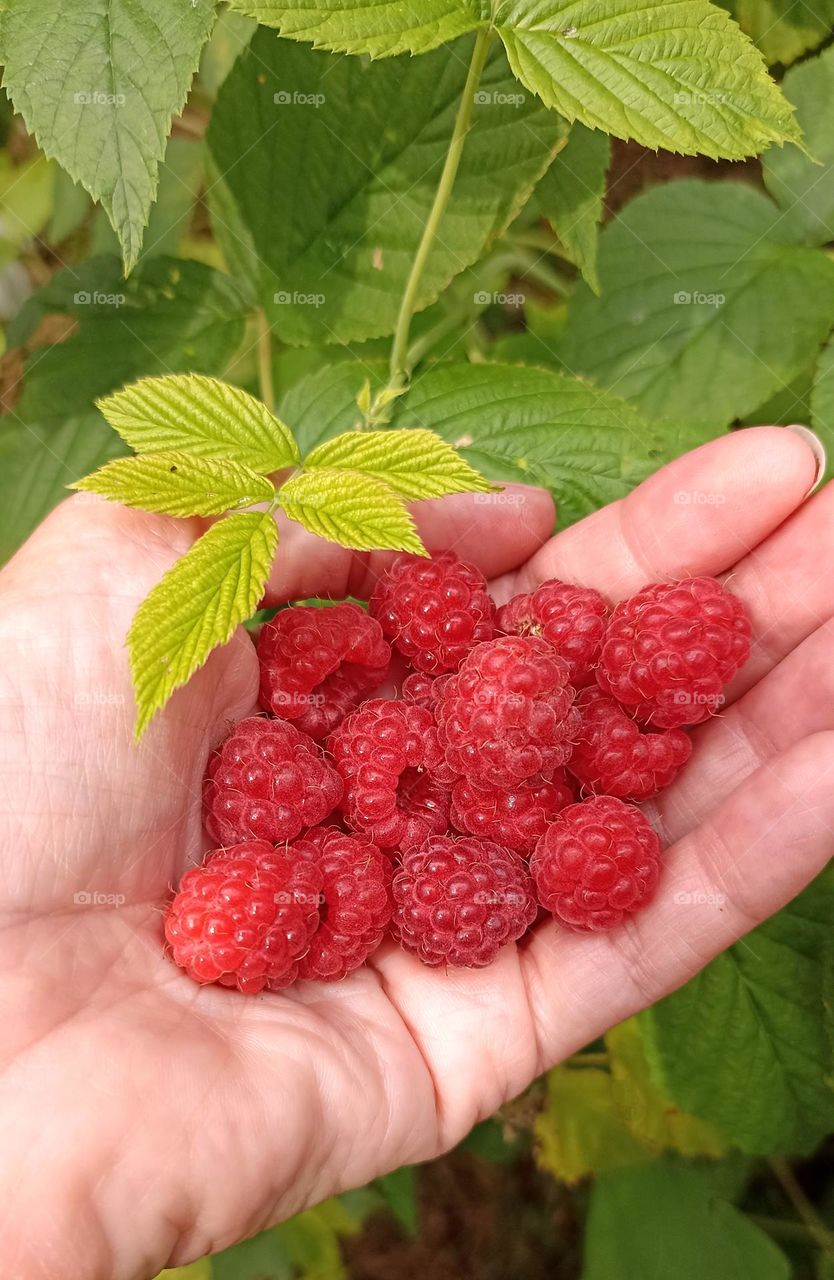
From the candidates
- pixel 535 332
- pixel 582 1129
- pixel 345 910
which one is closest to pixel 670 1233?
pixel 582 1129

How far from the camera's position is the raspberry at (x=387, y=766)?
192cm

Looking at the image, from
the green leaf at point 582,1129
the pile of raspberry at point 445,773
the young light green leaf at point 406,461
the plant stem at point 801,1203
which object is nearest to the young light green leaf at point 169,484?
the young light green leaf at point 406,461

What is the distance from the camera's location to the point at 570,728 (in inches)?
73.0

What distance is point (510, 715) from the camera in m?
1.78

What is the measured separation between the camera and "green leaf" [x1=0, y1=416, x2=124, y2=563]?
2.41m

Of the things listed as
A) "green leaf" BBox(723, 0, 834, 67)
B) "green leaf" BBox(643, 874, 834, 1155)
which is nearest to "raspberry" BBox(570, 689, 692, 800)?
"green leaf" BBox(643, 874, 834, 1155)

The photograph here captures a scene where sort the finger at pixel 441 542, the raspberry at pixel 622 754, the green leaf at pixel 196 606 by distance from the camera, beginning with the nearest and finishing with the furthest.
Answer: the green leaf at pixel 196 606, the raspberry at pixel 622 754, the finger at pixel 441 542

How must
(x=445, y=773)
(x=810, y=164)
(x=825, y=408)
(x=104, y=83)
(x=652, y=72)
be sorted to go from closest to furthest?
1. (x=104, y=83)
2. (x=652, y=72)
3. (x=445, y=773)
4. (x=825, y=408)
5. (x=810, y=164)

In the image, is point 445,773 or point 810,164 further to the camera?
point 810,164

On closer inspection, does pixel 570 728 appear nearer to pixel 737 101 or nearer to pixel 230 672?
pixel 230 672

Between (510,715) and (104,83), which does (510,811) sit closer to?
(510,715)

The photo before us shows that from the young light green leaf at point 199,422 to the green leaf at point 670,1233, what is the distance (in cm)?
200

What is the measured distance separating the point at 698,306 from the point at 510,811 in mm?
1322

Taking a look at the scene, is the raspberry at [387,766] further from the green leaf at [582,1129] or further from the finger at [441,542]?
the green leaf at [582,1129]
